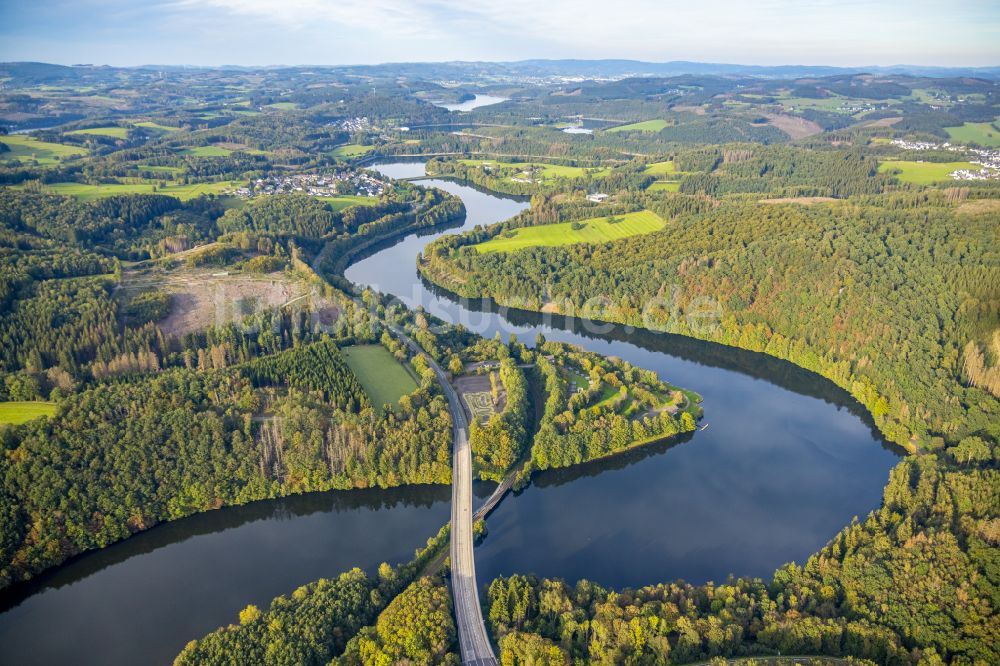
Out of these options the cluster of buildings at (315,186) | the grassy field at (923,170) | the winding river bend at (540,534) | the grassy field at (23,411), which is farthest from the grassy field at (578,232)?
the grassy field at (923,170)

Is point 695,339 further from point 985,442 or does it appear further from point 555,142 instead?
point 555,142

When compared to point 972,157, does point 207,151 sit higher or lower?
higher

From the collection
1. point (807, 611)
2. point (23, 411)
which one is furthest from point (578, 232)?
point (23, 411)

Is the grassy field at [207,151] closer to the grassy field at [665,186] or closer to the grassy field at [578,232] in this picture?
the grassy field at [578,232]

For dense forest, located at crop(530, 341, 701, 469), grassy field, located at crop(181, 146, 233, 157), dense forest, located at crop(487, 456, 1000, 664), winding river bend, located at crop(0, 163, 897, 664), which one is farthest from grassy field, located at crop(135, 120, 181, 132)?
dense forest, located at crop(487, 456, 1000, 664)

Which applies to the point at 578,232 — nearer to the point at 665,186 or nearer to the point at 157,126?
the point at 665,186

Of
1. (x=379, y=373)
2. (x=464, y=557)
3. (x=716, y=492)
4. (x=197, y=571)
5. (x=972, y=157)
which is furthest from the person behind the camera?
(x=972, y=157)
